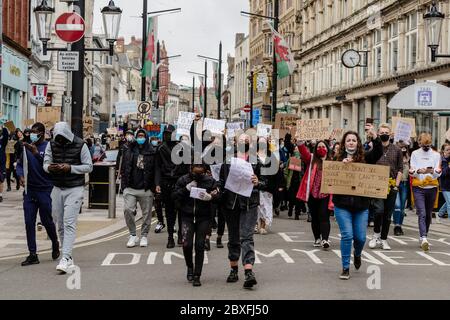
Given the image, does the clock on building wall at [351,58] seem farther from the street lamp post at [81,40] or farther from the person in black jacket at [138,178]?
the person in black jacket at [138,178]

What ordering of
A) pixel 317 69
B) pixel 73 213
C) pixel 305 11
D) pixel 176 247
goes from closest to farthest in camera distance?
1. pixel 73 213
2. pixel 176 247
3. pixel 317 69
4. pixel 305 11

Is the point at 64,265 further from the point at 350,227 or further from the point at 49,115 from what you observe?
the point at 49,115

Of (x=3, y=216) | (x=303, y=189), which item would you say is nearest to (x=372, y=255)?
(x=303, y=189)

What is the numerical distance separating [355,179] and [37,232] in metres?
7.06

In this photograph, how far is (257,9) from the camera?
87500 mm

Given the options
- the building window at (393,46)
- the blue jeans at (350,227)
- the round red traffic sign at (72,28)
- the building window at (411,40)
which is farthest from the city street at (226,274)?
the building window at (393,46)

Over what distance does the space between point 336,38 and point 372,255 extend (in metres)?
40.8

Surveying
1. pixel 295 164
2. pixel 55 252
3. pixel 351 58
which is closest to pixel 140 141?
pixel 55 252

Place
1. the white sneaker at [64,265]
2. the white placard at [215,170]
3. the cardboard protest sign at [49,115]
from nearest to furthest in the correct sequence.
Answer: the white sneaker at [64,265] < the white placard at [215,170] < the cardboard protest sign at [49,115]

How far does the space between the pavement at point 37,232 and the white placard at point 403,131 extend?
613cm

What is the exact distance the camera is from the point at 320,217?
12.9 meters

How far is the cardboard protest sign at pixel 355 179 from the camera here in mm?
9969

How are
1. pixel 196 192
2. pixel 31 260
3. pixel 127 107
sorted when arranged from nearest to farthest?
1. pixel 196 192
2. pixel 31 260
3. pixel 127 107
